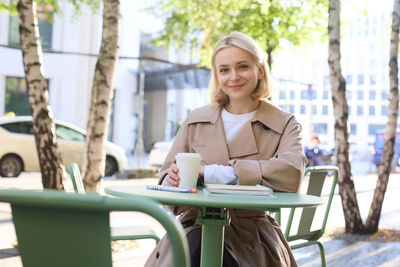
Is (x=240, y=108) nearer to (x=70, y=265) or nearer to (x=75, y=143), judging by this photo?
(x=70, y=265)

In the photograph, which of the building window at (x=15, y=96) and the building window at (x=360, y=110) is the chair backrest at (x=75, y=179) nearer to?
the building window at (x=15, y=96)

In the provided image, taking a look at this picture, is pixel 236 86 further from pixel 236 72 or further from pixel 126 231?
pixel 126 231

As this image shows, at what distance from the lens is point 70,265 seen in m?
1.20

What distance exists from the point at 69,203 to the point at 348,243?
5.71m

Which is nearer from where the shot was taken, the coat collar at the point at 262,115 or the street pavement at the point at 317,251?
the coat collar at the point at 262,115

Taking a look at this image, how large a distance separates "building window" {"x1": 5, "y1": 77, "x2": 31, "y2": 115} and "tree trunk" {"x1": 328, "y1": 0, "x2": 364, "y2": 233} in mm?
16908

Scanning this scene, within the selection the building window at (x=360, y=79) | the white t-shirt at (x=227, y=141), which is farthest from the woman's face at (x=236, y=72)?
the building window at (x=360, y=79)

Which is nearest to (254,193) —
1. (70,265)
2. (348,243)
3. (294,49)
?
(70,265)

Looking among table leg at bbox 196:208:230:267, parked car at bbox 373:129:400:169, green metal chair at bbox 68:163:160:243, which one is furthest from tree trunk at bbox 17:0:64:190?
parked car at bbox 373:129:400:169

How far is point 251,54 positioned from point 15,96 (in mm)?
20232

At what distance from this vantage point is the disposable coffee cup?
2.31m

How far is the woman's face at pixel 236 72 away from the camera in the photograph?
2756mm

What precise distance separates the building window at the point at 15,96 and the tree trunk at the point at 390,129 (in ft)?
56.0

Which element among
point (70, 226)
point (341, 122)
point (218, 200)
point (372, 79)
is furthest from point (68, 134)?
point (372, 79)
